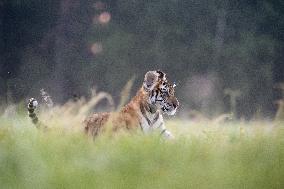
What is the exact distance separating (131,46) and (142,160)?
21.7ft

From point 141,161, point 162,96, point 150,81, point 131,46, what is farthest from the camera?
point 131,46

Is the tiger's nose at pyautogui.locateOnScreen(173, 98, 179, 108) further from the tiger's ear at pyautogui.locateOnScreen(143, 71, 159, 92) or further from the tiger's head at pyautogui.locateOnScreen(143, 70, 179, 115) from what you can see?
the tiger's ear at pyautogui.locateOnScreen(143, 71, 159, 92)

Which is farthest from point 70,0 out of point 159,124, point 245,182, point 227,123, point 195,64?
point 245,182

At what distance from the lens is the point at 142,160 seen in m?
2.23

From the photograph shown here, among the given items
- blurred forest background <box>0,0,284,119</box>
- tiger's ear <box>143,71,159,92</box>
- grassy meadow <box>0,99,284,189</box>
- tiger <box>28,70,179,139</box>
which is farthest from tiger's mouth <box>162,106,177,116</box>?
blurred forest background <box>0,0,284,119</box>

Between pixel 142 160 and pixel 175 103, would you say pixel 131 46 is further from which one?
pixel 142 160

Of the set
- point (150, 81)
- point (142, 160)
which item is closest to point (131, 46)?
point (150, 81)

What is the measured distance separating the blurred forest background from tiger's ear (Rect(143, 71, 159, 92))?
255 cm

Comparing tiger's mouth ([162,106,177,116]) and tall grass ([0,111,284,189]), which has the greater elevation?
tiger's mouth ([162,106,177,116])

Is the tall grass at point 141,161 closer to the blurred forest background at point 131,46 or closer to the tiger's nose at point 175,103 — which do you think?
the tiger's nose at point 175,103

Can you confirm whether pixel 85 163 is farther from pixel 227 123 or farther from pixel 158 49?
pixel 158 49

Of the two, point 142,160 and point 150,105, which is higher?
point 150,105

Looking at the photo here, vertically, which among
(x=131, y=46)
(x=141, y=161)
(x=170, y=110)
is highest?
(x=131, y=46)

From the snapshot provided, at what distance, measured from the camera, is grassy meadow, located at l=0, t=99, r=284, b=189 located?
2211 mm
